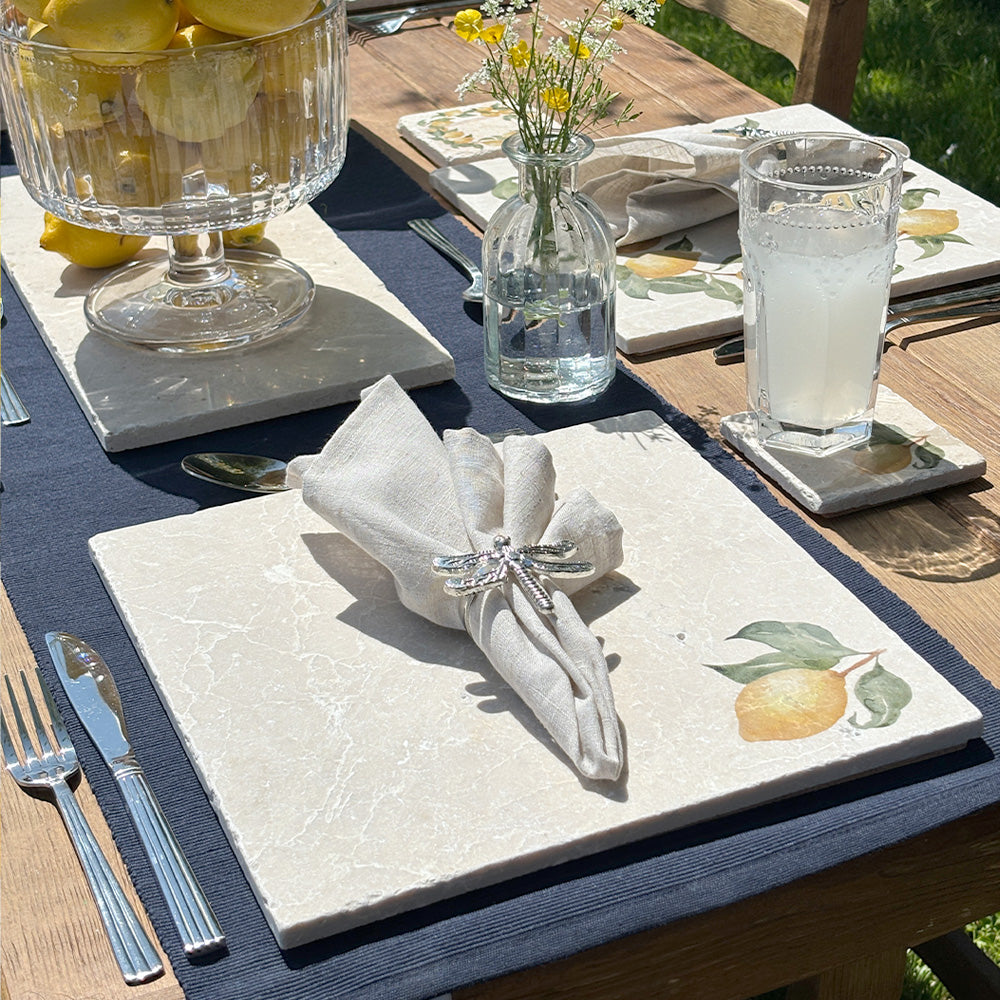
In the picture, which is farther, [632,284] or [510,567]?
[632,284]

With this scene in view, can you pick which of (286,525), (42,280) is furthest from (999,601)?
(42,280)

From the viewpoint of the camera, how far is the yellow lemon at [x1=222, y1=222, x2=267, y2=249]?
1299mm

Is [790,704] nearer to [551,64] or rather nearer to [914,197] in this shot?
[551,64]

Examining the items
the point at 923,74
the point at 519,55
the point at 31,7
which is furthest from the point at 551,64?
the point at 923,74

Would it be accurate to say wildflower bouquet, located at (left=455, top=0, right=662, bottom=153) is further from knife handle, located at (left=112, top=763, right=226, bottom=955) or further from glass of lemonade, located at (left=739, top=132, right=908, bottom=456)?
knife handle, located at (left=112, top=763, right=226, bottom=955)

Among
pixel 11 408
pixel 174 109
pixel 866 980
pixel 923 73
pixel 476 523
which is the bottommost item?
pixel 923 73

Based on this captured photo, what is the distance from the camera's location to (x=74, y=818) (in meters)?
0.70

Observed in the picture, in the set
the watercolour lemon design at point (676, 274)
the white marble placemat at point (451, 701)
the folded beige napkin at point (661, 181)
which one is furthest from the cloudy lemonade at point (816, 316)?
the folded beige napkin at point (661, 181)

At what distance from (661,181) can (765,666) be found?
0.70 m

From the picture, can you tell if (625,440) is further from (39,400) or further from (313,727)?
(39,400)

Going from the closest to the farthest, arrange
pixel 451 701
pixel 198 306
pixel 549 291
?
pixel 451 701
pixel 549 291
pixel 198 306

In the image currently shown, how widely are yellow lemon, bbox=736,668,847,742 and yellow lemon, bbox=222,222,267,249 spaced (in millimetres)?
748

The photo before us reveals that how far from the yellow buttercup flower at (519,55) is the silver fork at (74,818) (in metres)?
0.52

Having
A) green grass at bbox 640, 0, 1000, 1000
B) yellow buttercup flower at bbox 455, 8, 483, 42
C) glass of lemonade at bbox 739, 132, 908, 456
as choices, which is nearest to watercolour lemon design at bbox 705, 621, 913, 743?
glass of lemonade at bbox 739, 132, 908, 456
